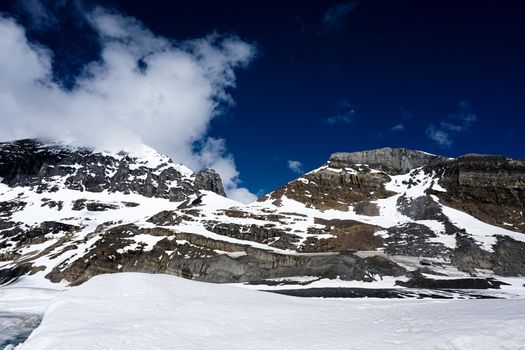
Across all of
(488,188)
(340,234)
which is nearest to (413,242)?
(340,234)

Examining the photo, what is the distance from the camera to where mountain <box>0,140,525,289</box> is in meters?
74.6

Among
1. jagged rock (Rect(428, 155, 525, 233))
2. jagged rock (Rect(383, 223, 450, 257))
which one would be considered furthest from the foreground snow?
jagged rock (Rect(428, 155, 525, 233))

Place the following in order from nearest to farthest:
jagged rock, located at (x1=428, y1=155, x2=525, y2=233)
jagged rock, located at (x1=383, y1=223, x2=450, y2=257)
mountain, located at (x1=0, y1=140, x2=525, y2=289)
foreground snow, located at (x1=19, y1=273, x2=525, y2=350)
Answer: foreground snow, located at (x1=19, y1=273, x2=525, y2=350) → mountain, located at (x1=0, y1=140, x2=525, y2=289) → jagged rock, located at (x1=383, y1=223, x2=450, y2=257) → jagged rock, located at (x1=428, y1=155, x2=525, y2=233)

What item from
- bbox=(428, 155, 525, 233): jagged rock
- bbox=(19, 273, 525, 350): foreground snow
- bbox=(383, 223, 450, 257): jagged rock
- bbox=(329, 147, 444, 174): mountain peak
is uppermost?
bbox=(329, 147, 444, 174): mountain peak

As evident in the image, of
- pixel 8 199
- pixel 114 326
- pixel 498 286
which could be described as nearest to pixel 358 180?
pixel 498 286

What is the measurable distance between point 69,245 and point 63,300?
325ft

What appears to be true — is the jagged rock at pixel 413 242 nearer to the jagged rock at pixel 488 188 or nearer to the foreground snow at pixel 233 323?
the jagged rock at pixel 488 188

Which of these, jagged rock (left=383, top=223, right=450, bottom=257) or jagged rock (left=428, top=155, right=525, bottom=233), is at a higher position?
jagged rock (left=428, top=155, right=525, bottom=233)

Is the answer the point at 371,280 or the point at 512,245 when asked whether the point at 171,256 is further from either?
the point at 512,245

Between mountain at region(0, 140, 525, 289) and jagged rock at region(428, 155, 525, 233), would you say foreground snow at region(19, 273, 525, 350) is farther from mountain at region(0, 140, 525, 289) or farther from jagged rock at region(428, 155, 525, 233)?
jagged rock at region(428, 155, 525, 233)

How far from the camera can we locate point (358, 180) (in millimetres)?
143750

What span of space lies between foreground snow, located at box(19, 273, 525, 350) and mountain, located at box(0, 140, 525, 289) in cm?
4884

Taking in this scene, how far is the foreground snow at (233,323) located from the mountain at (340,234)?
Result: 48.8m

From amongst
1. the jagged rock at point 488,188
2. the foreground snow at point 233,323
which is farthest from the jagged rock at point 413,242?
the foreground snow at point 233,323
